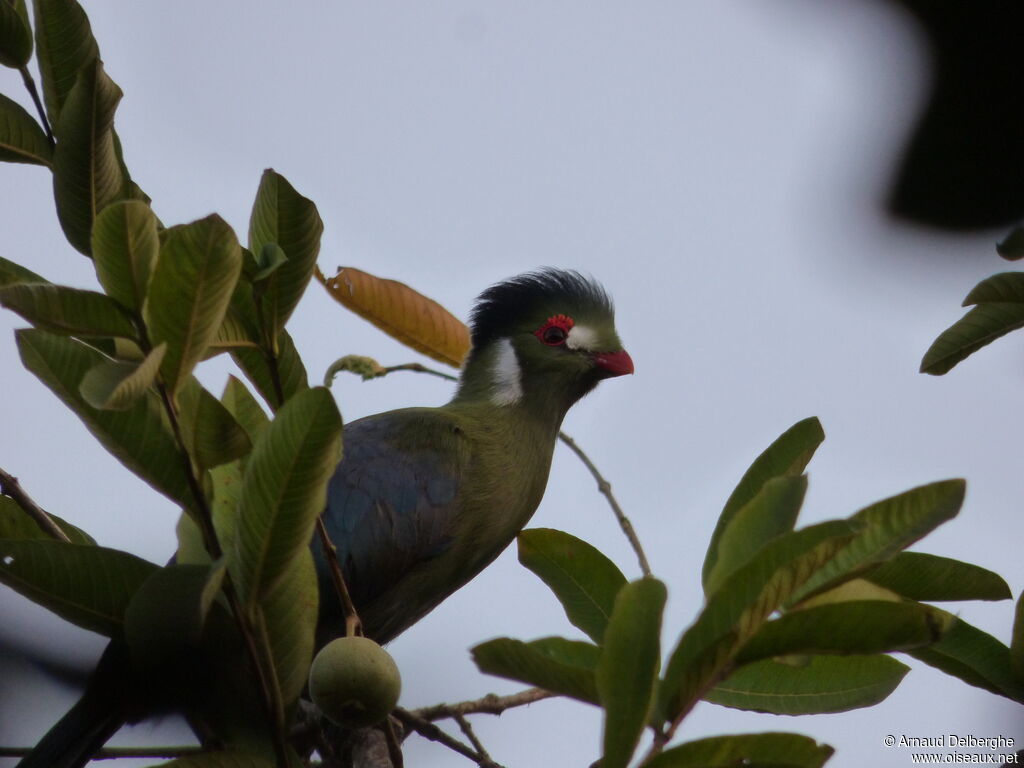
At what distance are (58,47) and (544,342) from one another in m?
2.45

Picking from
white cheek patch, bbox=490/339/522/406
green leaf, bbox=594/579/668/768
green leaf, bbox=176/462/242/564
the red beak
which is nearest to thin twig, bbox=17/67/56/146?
green leaf, bbox=176/462/242/564

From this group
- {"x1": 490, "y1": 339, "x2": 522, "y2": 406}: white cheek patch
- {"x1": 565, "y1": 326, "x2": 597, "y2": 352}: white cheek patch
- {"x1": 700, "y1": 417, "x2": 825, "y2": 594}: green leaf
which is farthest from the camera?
{"x1": 565, "y1": 326, "x2": 597, "y2": 352}: white cheek patch

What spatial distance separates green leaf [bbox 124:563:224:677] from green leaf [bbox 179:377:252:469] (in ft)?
0.48

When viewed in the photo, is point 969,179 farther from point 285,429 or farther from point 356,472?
point 356,472

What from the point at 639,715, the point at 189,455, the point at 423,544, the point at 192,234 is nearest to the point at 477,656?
the point at 639,715

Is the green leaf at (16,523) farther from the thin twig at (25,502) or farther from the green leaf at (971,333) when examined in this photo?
→ the green leaf at (971,333)

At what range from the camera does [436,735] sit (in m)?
1.96

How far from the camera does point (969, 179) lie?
2016mm

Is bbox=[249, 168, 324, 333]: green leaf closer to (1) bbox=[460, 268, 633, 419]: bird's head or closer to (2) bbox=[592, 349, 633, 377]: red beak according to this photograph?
(1) bbox=[460, 268, 633, 419]: bird's head

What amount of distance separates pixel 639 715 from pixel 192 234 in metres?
0.75

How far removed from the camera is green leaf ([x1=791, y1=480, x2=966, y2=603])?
4.00ft

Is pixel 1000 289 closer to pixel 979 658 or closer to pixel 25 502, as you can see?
pixel 979 658

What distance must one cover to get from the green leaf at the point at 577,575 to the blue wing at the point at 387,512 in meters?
1.41

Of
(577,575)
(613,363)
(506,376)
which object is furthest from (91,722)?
(613,363)
